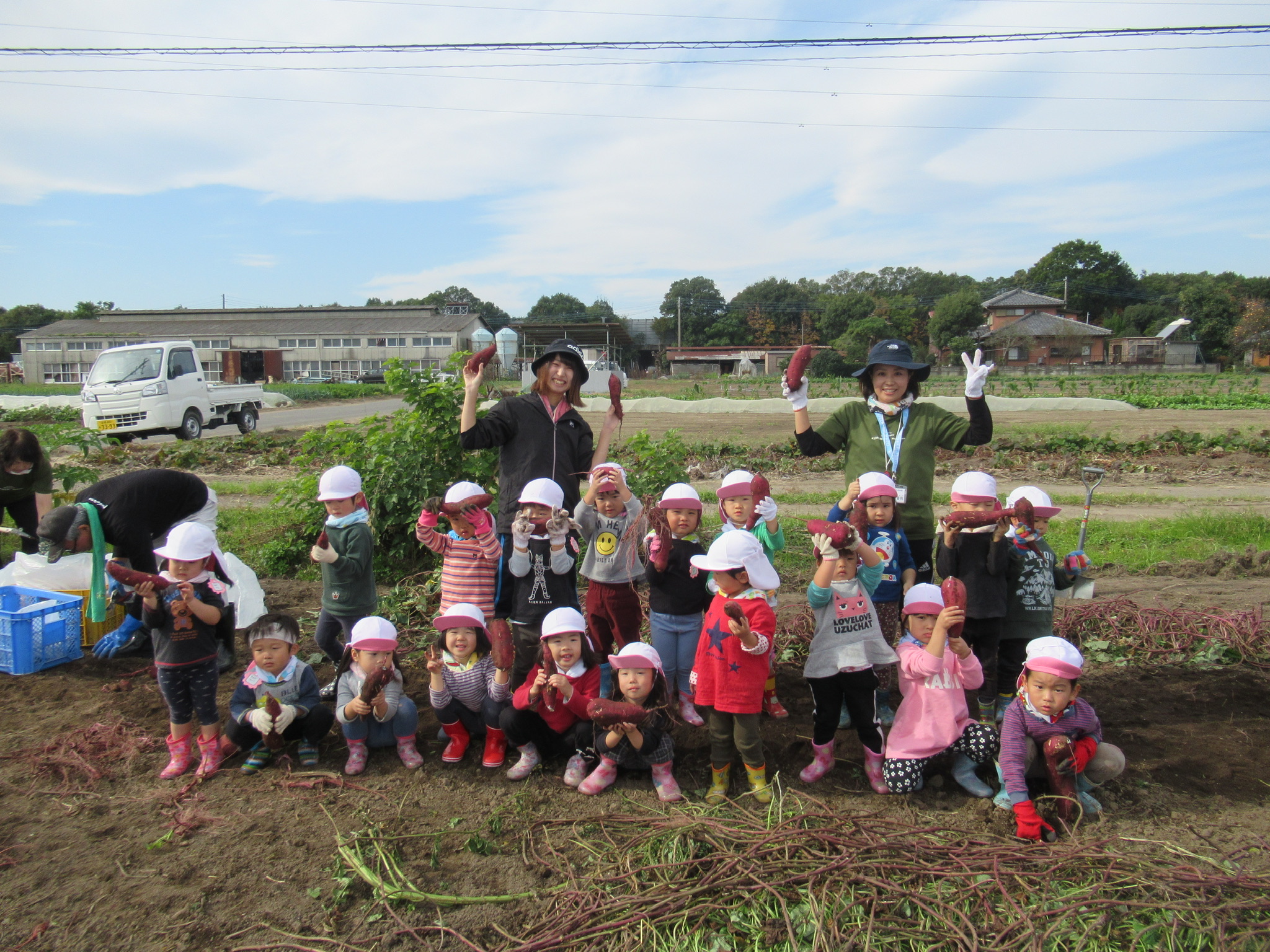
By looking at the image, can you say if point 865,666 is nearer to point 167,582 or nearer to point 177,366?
point 167,582

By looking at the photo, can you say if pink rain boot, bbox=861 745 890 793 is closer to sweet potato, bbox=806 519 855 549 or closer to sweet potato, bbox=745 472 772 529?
sweet potato, bbox=806 519 855 549

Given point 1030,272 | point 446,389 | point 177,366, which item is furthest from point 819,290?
point 446,389

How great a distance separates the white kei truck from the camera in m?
16.6

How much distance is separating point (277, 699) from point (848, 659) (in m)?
2.76

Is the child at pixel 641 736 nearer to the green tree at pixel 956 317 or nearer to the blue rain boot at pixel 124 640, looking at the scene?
the blue rain boot at pixel 124 640

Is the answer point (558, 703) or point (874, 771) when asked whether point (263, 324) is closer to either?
point (558, 703)

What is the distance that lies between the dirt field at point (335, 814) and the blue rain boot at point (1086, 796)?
5 cm

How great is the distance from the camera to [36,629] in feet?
15.9

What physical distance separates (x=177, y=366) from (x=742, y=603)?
18094 millimetres

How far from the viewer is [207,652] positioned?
3.80m

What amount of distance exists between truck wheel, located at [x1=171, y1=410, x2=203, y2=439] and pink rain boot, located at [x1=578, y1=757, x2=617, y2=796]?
1744cm

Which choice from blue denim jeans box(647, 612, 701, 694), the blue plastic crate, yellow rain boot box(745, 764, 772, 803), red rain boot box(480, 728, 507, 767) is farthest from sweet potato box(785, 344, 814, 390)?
the blue plastic crate

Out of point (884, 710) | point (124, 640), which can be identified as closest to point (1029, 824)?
point (884, 710)

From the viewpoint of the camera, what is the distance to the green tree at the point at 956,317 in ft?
182
